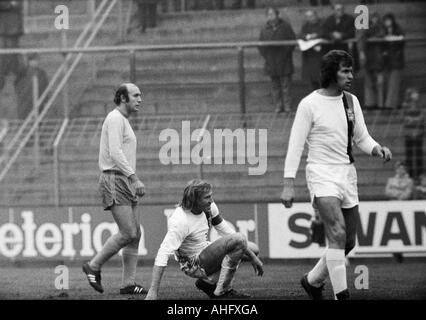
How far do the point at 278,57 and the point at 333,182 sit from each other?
168 inches

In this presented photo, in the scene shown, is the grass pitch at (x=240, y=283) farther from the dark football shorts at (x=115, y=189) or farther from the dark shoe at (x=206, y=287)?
the dark football shorts at (x=115, y=189)

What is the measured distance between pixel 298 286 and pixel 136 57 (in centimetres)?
325

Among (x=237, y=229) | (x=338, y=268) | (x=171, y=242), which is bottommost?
(x=237, y=229)

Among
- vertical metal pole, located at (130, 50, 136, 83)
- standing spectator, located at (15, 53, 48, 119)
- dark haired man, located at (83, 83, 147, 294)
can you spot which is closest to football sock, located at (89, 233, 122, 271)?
dark haired man, located at (83, 83, 147, 294)

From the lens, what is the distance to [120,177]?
9938 mm

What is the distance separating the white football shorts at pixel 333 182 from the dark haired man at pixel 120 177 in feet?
5.08

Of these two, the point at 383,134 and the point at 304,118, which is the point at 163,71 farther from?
the point at 304,118

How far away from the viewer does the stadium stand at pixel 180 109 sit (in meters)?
12.1

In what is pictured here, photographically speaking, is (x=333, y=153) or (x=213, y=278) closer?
(x=333, y=153)

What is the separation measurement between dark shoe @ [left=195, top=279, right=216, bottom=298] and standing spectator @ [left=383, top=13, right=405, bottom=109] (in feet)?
12.0

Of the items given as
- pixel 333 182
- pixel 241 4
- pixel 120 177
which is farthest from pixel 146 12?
pixel 333 182

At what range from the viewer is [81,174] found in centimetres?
1337

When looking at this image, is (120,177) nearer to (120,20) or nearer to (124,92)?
(124,92)

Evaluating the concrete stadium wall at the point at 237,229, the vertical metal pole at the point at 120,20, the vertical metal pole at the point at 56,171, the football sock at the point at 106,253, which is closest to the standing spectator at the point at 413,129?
the concrete stadium wall at the point at 237,229
